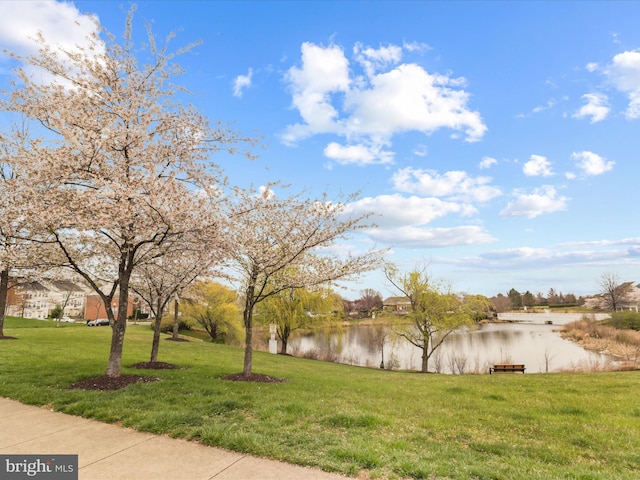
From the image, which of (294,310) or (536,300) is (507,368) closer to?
(294,310)

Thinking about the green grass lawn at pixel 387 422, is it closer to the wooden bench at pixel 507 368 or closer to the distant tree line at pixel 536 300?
the wooden bench at pixel 507 368

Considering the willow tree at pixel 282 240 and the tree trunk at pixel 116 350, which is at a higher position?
the willow tree at pixel 282 240

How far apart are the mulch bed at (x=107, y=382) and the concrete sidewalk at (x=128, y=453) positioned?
2361mm

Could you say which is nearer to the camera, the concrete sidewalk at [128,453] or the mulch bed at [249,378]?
the concrete sidewalk at [128,453]

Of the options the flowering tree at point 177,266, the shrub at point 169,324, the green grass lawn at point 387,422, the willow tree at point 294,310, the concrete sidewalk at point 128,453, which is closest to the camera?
the concrete sidewalk at point 128,453

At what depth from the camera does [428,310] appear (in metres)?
26.8

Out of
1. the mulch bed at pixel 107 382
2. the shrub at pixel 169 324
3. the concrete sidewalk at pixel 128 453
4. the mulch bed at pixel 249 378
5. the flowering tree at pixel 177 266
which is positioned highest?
the flowering tree at pixel 177 266

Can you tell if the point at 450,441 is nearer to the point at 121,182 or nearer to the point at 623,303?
the point at 121,182

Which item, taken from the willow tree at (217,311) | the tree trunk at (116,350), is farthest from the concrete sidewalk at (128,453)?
the willow tree at (217,311)

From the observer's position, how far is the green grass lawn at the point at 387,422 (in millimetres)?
4891

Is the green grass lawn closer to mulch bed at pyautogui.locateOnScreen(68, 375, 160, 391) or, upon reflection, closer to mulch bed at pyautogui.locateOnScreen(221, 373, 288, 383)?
mulch bed at pyautogui.locateOnScreen(68, 375, 160, 391)

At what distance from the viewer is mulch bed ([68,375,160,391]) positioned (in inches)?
363

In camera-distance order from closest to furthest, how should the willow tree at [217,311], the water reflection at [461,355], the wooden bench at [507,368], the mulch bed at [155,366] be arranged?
the mulch bed at [155,366] → the wooden bench at [507,368] → the water reflection at [461,355] → the willow tree at [217,311]

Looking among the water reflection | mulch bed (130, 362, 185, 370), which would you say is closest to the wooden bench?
the water reflection
